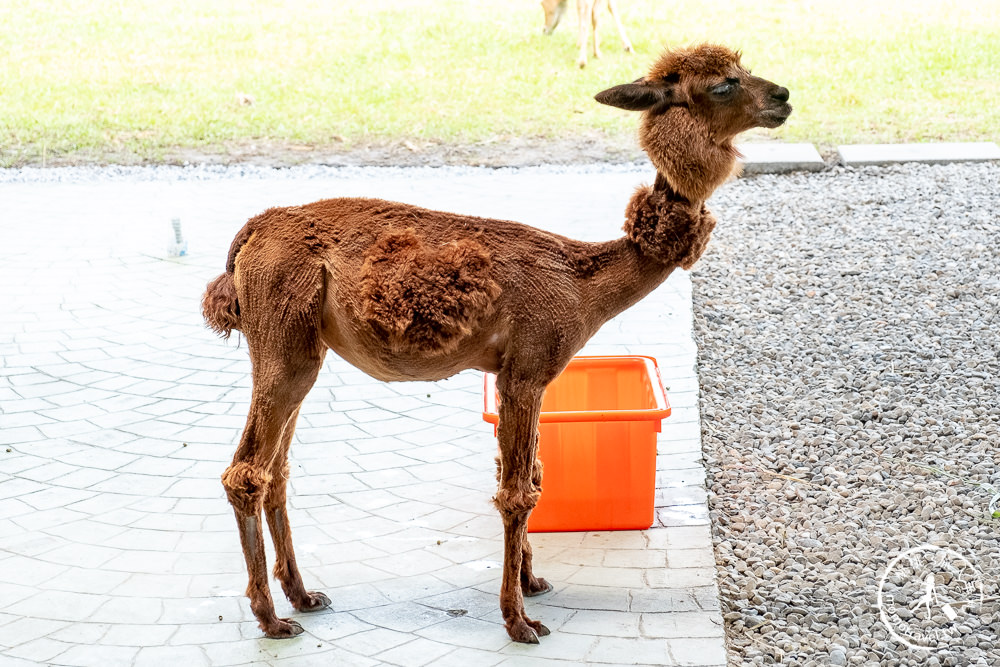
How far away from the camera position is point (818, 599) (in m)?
3.54

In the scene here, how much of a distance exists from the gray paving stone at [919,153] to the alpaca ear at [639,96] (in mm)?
6788

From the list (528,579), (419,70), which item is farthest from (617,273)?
(419,70)

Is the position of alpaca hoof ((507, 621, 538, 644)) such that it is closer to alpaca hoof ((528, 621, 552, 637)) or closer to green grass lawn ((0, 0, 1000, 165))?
alpaca hoof ((528, 621, 552, 637))

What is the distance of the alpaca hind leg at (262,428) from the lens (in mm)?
3109

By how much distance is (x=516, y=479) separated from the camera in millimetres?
3191

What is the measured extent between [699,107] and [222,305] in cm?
154

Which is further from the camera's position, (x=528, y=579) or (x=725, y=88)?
(x=528, y=579)

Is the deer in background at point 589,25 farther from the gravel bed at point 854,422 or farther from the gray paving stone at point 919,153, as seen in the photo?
the gravel bed at point 854,422

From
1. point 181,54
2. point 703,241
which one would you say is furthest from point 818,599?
point 181,54

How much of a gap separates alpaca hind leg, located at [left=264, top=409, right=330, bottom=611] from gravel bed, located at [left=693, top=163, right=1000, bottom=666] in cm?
139

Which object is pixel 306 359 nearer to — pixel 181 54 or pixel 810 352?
pixel 810 352

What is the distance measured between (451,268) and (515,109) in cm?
930

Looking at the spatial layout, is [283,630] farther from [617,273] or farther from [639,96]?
[639,96]

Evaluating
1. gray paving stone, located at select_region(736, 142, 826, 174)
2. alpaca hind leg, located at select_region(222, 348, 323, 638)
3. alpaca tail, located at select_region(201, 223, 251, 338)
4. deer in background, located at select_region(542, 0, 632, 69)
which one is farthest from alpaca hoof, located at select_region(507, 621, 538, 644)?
deer in background, located at select_region(542, 0, 632, 69)
